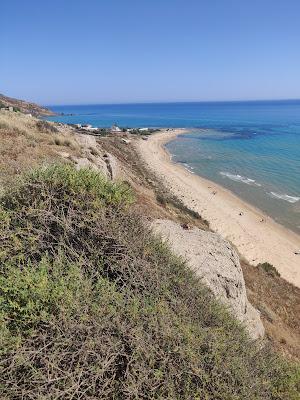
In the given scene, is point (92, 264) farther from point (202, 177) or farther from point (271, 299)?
point (202, 177)

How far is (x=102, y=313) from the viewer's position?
4609 mm

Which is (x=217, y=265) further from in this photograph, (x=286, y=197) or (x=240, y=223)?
(x=286, y=197)

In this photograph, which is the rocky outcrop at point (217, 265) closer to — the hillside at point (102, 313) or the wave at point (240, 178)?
the hillside at point (102, 313)

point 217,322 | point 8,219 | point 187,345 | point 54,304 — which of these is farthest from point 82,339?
point 217,322

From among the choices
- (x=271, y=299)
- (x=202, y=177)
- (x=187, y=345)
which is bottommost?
(x=202, y=177)

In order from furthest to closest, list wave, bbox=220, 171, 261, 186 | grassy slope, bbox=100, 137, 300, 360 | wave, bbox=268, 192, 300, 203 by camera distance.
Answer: wave, bbox=220, 171, 261, 186 → wave, bbox=268, 192, 300, 203 → grassy slope, bbox=100, 137, 300, 360

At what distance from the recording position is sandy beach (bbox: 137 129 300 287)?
944 inches

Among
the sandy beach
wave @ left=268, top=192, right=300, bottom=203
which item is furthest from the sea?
the sandy beach

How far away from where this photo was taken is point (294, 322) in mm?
13805

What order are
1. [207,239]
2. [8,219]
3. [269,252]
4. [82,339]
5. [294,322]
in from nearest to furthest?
[82,339], [8,219], [207,239], [294,322], [269,252]

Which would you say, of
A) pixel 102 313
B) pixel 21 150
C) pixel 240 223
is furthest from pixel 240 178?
A: pixel 102 313

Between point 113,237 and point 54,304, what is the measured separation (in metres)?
1.58

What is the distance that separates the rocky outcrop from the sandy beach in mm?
10922

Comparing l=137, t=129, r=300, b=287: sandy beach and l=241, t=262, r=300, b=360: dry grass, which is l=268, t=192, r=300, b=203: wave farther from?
l=241, t=262, r=300, b=360: dry grass
